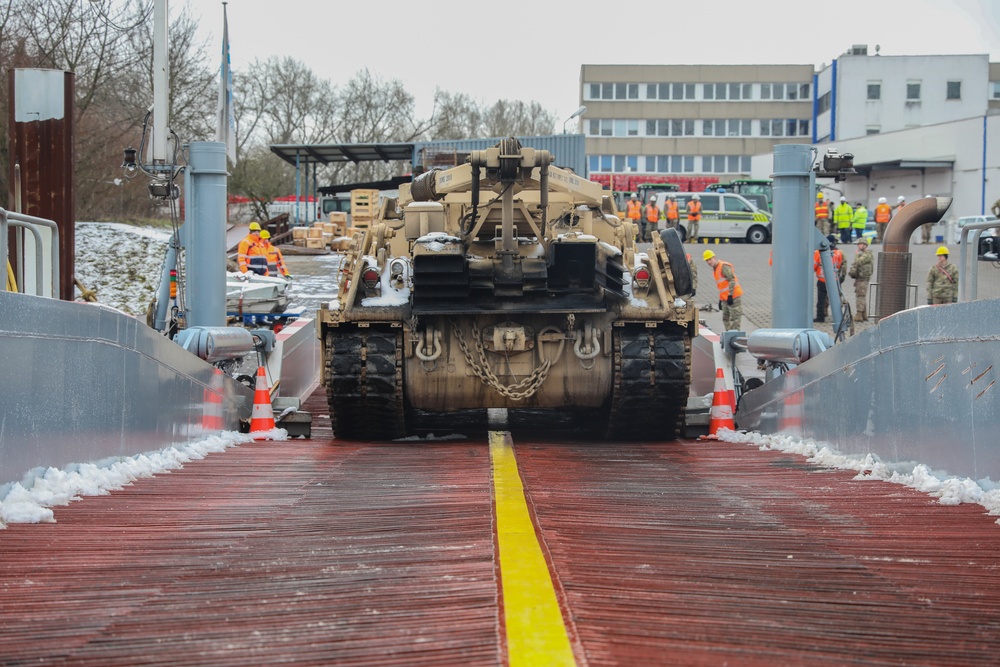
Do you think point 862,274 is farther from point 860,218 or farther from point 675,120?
point 675,120

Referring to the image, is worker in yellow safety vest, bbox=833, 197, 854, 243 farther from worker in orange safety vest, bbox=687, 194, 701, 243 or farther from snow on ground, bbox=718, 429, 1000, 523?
snow on ground, bbox=718, 429, 1000, 523

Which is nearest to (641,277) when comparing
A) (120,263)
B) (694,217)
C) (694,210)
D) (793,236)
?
(793,236)

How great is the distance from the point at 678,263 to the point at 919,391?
13.5 feet

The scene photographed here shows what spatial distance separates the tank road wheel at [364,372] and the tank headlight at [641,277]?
7.14ft

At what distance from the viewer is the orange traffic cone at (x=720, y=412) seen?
12.1 m

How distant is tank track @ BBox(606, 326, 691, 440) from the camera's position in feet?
35.3

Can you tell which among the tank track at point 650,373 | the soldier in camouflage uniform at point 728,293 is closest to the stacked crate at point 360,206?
the soldier in camouflage uniform at point 728,293

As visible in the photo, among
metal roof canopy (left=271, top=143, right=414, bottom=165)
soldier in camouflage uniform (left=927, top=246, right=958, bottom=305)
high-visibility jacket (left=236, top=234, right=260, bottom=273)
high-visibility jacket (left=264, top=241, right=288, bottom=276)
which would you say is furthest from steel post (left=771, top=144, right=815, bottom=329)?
metal roof canopy (left=271, top=143, right=414, bottom=165)

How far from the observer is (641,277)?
11.1 meters

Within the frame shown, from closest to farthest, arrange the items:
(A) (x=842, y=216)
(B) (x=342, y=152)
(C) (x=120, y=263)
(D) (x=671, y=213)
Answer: (C) (x=120, y=263) < (A) (x=842, y=216) < (B) (x=342, y=152) < (D) (x=671, y=213)

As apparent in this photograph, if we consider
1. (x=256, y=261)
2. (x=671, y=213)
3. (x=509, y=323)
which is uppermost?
(x=671, y=213)

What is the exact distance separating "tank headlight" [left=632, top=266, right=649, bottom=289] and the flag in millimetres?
5355

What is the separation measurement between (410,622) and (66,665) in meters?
1.07

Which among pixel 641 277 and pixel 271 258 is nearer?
pixel 641 277
